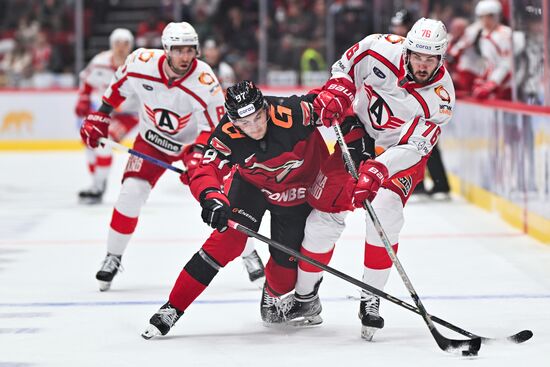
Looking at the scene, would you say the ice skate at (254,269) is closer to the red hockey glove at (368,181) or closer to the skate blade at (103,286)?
the skate blade at (103,286)

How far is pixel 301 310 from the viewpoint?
4492 millimetres

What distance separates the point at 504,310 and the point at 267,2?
7.81 m

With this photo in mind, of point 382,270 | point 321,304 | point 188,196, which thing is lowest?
point 188,196

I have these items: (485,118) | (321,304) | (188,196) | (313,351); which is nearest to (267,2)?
(188,196)

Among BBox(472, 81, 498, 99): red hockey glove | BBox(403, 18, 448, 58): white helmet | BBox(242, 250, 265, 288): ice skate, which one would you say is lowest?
BBox(242, 250, 265, 288): ice skate

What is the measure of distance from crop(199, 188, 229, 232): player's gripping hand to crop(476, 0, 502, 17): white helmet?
17.1 ft

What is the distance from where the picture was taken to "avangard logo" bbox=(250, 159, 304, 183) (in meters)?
4.22

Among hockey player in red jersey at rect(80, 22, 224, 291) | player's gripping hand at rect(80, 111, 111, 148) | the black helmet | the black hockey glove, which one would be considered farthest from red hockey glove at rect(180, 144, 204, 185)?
the black helmet

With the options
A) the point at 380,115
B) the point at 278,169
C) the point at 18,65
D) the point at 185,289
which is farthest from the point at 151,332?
the point at 18,65

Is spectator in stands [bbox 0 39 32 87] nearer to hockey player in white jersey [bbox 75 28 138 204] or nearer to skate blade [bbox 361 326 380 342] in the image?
hockey player in white jersey [bbox 75 28 138 204]

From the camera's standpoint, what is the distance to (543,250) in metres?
6.30

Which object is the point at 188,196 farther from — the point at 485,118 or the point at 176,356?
the point at 176,356

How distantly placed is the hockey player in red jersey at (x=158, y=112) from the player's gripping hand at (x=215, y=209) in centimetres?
119

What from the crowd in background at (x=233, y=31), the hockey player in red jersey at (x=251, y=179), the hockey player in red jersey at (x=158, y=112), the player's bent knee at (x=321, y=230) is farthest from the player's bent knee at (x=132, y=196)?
the crowd in background at (x=233, y=31)
